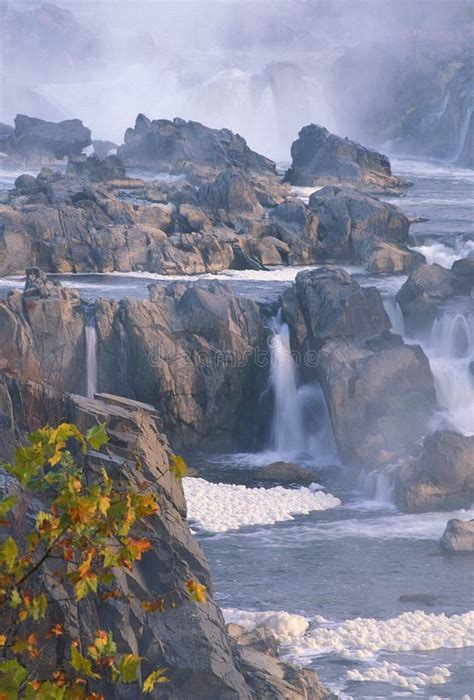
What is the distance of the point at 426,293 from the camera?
1652 inches

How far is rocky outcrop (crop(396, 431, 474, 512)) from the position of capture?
32.0m

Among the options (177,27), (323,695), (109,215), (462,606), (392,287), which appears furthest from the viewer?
(177,27)

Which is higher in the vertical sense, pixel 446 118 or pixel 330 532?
pixel 446 118

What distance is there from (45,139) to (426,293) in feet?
145

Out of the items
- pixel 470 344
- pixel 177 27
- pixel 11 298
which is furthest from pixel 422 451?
pixel 177 27

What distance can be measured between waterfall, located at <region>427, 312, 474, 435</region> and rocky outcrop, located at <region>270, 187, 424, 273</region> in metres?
9.88

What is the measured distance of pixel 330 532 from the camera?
1208 inches

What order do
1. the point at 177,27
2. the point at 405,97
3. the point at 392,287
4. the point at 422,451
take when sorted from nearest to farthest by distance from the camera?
the point at 422,451 → the point at 392,287 → the point at 405,97 → the point at 177,27

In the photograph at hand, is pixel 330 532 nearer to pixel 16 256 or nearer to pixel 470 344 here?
pixel 470 344

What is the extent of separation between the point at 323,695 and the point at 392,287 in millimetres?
26510

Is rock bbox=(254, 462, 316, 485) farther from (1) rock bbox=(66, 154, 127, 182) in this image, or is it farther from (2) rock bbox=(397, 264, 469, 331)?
(1) rock bbox=(66, 154, 127, 182)

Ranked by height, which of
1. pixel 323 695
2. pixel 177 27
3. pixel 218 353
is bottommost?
pixel 323 695

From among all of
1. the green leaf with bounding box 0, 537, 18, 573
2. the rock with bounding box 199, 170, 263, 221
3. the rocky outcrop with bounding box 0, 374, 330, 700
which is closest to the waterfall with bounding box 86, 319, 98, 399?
the rocky outcrop with bounding box 0, 374, 330, 700

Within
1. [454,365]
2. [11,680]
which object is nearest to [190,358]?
[454,365]
